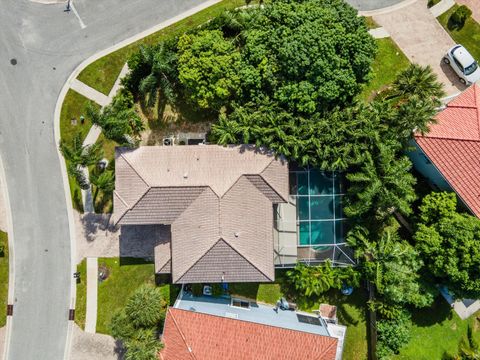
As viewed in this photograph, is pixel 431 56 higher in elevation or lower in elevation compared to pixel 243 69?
higher

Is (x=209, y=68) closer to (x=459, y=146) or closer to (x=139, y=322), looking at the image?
(x=459, y=146)

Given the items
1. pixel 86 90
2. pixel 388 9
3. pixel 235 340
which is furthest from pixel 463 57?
pixel 86 90

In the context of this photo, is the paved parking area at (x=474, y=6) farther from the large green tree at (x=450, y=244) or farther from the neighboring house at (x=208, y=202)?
Result: the neighboring house at (x=208, y=202)

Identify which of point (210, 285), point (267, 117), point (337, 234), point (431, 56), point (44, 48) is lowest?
point (210, 285)

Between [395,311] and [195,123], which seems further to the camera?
[195,123]

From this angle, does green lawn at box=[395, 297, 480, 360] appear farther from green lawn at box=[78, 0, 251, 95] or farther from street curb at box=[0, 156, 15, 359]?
street curb at box=[0, 156, 15, 359]

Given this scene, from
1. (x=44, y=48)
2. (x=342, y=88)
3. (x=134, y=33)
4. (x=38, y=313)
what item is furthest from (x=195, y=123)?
(x=38, y=313)

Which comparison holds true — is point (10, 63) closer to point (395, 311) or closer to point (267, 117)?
point (267, 117)
